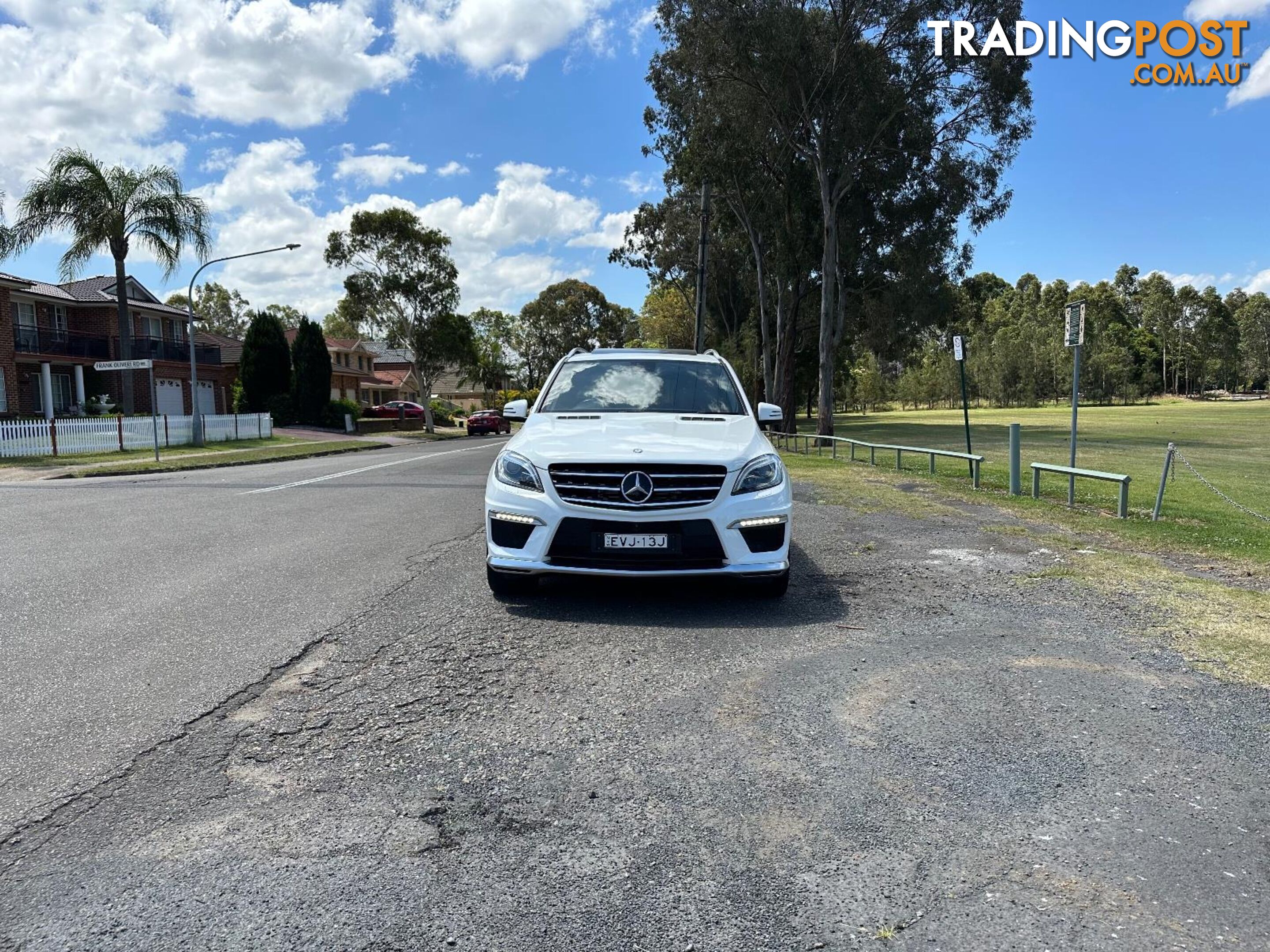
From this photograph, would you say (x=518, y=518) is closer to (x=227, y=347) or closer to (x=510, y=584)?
(x=510, y=584)

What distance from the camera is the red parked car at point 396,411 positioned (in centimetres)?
6175

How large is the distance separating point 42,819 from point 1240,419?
196ft

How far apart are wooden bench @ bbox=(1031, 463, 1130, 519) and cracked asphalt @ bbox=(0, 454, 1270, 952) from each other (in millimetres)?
5780

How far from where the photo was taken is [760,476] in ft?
18.4

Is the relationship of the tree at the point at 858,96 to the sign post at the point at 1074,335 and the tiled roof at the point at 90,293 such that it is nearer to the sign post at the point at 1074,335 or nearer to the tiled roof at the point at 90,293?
the sign post at the point at 1074,335

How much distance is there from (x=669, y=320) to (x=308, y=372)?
27542 millimetres

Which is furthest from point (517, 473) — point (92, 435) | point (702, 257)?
point (92, 435)

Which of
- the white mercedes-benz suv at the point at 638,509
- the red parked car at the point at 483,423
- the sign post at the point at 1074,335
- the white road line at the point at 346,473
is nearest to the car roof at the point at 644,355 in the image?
the white mercedes-benz suv at the point at 638,509

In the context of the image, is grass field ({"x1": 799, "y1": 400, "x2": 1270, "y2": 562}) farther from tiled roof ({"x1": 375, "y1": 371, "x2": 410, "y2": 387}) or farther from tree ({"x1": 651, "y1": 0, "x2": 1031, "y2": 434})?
tiled roof ({"x1": 375, "y1": 371, "x2": 410, "y2": 387})

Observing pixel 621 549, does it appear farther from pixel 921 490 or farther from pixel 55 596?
pixel 921 490

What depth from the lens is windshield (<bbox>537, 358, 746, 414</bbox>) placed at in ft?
22.9

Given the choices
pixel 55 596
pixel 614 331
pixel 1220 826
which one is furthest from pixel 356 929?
pixel 614 331

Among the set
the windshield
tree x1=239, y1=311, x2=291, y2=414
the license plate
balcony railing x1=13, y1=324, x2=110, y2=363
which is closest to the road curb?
the windshield

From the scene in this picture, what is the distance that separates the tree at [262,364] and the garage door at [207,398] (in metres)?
3.49
